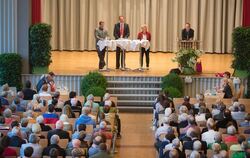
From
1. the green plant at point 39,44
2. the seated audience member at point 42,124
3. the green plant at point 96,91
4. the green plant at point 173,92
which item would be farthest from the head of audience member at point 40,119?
the green plant at point 39,44

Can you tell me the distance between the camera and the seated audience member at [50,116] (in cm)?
1670

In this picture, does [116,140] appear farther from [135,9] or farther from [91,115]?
[135,9]

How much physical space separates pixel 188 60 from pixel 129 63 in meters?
3.58

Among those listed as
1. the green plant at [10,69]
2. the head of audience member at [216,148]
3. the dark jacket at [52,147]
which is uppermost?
the green plant at [10,69]

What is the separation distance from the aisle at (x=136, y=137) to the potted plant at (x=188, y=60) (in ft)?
9.01

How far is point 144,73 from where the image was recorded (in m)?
24.3

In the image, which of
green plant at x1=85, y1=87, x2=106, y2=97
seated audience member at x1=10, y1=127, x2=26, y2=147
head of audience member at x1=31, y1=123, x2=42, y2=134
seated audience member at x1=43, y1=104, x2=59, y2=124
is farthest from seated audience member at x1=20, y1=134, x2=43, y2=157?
green plant at x1=85, y1=87, x2=106, y2=97

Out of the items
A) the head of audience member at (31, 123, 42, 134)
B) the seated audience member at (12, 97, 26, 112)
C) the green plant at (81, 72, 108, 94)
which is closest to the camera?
the head of audience member at (31, 123, 42, 134)

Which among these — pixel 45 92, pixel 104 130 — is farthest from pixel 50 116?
pixel 45 92

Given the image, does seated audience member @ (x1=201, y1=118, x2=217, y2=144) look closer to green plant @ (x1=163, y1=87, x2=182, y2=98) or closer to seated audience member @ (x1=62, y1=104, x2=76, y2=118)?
seated audience member @ (x1=62, y1=104, x2=76, y2=118)

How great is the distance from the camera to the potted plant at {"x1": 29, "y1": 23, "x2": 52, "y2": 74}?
2348 cm

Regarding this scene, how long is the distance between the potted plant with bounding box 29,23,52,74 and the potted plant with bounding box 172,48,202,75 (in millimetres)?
4630

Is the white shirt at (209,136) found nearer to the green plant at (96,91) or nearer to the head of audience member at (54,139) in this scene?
the head of audience member at (54,139)

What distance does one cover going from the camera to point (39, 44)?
931 inches
